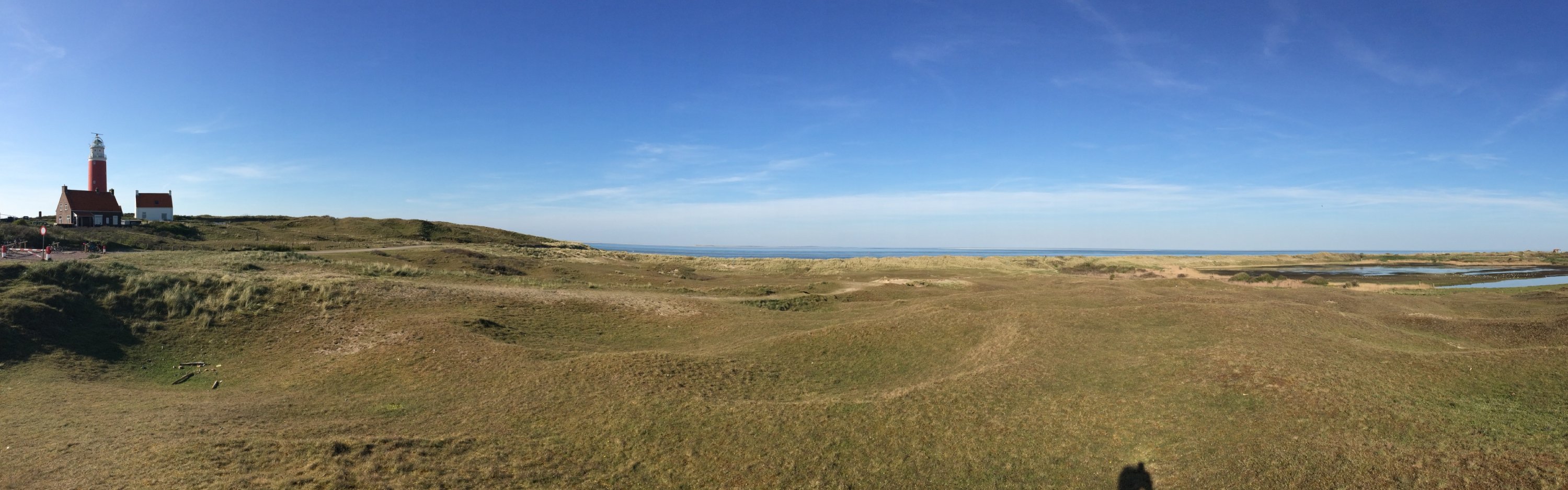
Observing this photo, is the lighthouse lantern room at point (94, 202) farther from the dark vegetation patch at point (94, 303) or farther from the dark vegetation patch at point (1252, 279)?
the dark vegetation patch at point (1252, 279)

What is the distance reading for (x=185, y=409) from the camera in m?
13.7

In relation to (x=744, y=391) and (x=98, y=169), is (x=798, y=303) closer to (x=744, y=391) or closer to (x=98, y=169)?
(x=744, y=391)

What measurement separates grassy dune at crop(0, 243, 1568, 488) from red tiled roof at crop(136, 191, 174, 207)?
73273mm

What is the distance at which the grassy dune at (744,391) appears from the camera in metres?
10.1

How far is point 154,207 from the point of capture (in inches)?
3204

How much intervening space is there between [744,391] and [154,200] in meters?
102

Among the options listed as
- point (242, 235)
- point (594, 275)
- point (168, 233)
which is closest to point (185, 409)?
point (594, 275)

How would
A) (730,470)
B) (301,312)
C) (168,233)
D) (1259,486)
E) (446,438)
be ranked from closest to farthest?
(1259,486), (730,470), (446,438), (301,312), (168,233)

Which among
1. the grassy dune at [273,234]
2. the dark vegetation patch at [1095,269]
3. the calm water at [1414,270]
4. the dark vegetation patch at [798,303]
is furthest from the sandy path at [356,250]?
the calm water at [1414,270]

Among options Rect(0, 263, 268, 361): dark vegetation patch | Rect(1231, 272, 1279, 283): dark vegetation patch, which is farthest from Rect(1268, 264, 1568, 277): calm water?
Rect(0, 263, 268, 361): dark vegetation patch

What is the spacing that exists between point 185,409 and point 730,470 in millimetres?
12021

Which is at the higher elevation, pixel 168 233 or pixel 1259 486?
pixel 168 233

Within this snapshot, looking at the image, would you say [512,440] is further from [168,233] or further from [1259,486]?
[168,233]

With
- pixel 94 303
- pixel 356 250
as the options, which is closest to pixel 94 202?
pixel 356 250
